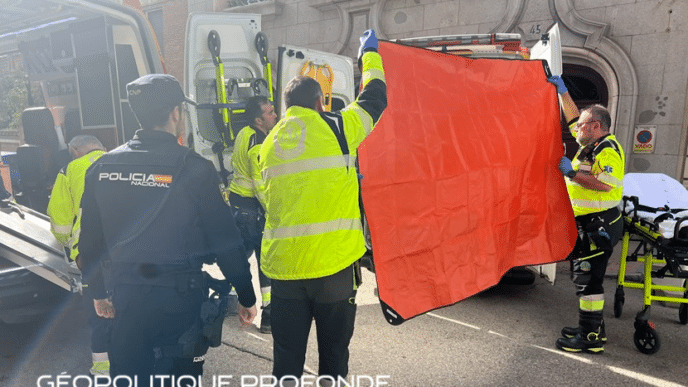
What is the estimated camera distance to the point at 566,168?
362 cm

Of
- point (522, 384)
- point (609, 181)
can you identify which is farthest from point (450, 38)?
point (522, 384)

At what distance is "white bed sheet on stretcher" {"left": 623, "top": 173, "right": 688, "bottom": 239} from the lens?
13.0 feet

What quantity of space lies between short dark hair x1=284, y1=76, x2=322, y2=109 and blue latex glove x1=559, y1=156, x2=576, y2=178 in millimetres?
2243

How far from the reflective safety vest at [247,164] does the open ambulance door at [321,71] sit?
1.31 ft

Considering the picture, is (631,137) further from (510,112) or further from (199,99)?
(199,99)

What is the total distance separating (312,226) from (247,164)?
6.33 feet

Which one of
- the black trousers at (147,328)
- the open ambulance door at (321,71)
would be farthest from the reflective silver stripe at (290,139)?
the open ambulance door at (321,71)

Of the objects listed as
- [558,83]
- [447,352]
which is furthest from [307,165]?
[558,83]

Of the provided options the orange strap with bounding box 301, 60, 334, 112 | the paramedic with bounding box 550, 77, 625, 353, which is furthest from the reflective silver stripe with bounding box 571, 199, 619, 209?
the orange strap with bounding box 301, 60, 334, 112

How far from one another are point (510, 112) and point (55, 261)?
150 inches

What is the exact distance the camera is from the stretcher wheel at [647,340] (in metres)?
3.67

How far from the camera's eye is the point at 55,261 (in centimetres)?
360

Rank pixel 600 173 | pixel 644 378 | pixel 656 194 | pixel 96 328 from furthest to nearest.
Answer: pixel 656 194 < pixel 600 173 < pixel 644 378 < pixel 96 328

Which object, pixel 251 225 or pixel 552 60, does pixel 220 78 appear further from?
pixel 552 60
